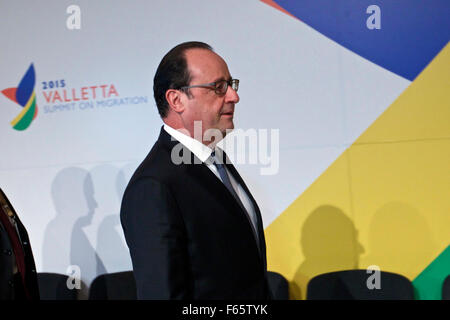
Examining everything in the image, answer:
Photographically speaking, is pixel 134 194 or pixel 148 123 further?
pixel 148 123

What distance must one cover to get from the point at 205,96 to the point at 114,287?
7.66 feet

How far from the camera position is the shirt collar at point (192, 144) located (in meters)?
1.78

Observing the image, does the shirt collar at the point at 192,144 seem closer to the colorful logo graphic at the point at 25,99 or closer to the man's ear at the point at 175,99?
the man's ear at the point at 175,99

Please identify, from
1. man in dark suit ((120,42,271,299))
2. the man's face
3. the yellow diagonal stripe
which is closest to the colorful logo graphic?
the yellow diagonal stripe

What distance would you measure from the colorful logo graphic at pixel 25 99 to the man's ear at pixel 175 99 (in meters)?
2.56

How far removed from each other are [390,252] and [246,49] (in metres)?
1.72

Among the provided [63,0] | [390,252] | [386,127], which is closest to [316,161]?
[386,127]

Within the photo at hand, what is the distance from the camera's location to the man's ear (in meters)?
1.83

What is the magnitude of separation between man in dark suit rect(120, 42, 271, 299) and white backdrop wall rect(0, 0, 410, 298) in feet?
5.32

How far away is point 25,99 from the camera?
4.03 meters

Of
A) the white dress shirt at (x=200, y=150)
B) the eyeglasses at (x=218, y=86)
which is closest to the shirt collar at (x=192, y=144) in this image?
the white dress shirt at (x=200, y=150)

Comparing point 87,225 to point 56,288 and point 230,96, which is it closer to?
point 56,288

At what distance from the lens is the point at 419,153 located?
10.6 ft

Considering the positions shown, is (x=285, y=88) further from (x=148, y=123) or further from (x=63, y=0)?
(x=63, y=0)
